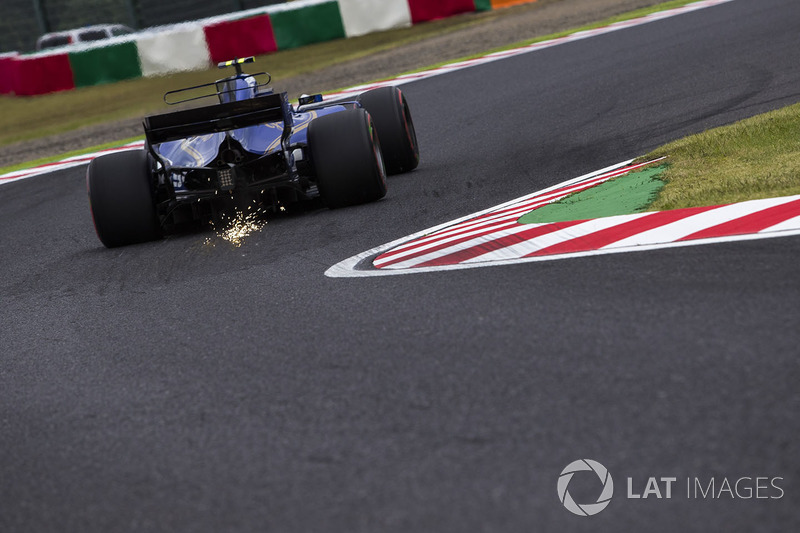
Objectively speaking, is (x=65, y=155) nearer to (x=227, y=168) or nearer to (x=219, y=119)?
(x=219, y=119)

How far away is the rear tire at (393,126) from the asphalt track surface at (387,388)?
199 cm

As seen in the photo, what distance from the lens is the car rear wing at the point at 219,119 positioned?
8359 millimetres

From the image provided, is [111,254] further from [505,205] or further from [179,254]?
[505,205]

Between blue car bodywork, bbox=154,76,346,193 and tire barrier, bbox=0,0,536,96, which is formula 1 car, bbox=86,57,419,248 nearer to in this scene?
blue car bodywork, bbox=154,76,346,193

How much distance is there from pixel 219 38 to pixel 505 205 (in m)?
15.1

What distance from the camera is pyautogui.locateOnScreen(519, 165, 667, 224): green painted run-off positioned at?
6559 millimetres

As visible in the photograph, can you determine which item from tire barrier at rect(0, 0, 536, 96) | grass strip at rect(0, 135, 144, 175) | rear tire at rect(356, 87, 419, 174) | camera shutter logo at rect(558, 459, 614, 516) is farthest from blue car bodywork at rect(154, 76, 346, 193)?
tire barrier at rect(0, 0, 536, 96)

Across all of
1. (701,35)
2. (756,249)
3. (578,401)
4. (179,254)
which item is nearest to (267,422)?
(578,401)

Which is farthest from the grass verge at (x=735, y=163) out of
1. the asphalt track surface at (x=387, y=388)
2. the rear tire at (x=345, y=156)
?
the rear tire at (x=345, y=156)

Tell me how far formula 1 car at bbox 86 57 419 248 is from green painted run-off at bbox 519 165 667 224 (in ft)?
5.66

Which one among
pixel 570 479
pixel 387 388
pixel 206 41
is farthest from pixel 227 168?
pixel 206 41

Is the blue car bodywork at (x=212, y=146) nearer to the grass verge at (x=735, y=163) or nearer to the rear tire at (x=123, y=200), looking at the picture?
the rear tire at (x=123, y=200)

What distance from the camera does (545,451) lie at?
10.8 feet

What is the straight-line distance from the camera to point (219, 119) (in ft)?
27.5
